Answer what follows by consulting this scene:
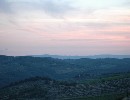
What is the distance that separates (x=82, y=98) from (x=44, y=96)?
19750 millimetres

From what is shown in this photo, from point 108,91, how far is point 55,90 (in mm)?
24189

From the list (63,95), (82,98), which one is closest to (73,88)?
(63,95)

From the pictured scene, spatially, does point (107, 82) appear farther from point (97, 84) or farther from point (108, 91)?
point (108, 91)

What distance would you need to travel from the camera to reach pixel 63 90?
135000 millimetres

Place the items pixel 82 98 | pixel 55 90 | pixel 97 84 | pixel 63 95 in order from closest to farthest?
1. pixel 82 98
2. pixel 63 95
3. pixel 55 90
4. pixel 97 84

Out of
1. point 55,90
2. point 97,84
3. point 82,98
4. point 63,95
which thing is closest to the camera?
point 82,98

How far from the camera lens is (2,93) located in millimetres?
141375

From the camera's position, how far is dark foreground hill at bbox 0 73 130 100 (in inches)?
4869

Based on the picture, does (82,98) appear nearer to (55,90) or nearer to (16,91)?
(55,90)

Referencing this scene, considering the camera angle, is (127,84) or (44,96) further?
(127,84)

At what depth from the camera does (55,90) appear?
135250 millimetres

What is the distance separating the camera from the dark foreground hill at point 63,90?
123669mm

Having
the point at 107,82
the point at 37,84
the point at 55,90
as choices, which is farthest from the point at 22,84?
the point at 107,82

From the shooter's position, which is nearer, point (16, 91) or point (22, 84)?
point (16, 91)
